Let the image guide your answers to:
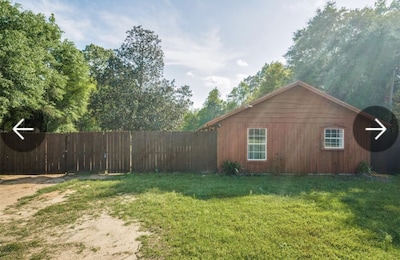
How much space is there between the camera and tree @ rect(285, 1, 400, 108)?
60.0ft

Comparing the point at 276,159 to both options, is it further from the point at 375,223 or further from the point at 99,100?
the point at 99,100

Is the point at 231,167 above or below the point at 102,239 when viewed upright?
above

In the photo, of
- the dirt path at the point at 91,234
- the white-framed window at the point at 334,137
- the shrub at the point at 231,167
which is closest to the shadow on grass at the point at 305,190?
the shrub at the point at 231,167

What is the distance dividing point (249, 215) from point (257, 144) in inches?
225

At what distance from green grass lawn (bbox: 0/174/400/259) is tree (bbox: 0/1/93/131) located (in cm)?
509

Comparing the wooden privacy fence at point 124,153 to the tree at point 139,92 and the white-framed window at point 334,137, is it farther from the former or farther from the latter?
the tree at point 139,92

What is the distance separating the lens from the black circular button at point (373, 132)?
10414mm

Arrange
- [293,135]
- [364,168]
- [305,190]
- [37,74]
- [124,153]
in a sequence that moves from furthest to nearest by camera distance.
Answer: [37,74] < [124,153] < [293,135] < [364,168] < [305,190]

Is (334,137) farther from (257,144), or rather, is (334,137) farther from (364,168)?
(257,144)

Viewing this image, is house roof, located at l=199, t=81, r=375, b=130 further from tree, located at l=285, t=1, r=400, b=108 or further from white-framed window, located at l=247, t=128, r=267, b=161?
tree, located at l=285, t=1, r=400, b=108

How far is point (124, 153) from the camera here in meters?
10.7

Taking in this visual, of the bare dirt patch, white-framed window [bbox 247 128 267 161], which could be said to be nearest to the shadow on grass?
white-framed window [bbox 247 128 267 161]

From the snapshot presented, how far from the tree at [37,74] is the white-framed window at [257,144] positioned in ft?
32.8

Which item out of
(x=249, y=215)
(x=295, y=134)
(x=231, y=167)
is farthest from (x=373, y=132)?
(x=249, y=215)
